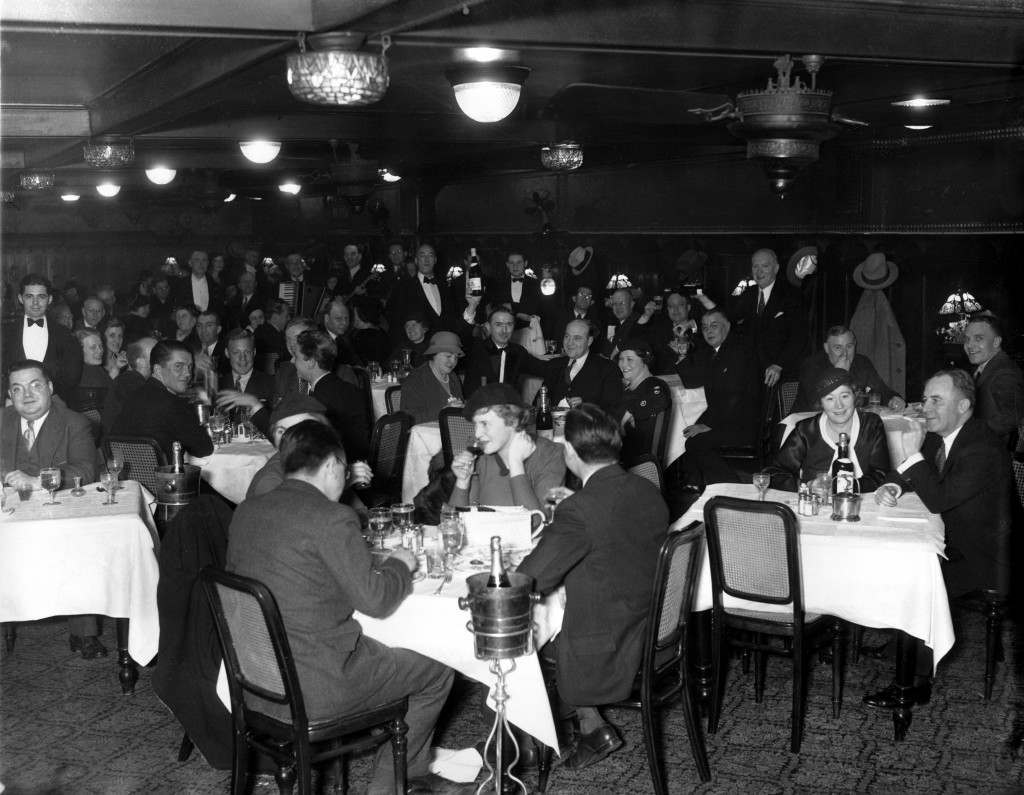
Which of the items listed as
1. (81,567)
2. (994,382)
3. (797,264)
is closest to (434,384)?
(81,567)

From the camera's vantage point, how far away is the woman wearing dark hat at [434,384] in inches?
290

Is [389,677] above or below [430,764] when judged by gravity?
above

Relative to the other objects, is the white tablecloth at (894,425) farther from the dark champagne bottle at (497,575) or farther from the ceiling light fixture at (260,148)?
the ceiling light fixture at (260,148)

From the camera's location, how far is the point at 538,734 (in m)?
3.70

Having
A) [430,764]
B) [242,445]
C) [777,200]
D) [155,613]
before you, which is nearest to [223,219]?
[777,200]

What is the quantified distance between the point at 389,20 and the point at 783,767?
9.61ft

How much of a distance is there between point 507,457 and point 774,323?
185 inches

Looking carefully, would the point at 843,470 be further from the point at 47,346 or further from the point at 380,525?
the point at 47,346

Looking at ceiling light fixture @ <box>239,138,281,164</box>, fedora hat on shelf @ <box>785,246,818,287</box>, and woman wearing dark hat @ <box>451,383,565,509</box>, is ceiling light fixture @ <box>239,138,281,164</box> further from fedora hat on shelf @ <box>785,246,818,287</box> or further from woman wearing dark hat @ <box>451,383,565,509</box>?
fedora hat on shelf @ <box>785,246,818,287</box>

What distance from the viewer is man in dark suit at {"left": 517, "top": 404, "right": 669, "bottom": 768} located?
368cm

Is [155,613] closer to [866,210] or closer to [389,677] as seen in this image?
[389,677]

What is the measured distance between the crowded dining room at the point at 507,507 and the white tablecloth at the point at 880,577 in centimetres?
1

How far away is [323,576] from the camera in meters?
3.38

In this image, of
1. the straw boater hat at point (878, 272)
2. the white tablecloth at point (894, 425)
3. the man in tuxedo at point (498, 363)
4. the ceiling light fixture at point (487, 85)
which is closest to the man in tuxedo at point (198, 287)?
the man in tuxedo at point (498, 363)
